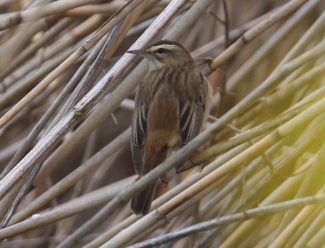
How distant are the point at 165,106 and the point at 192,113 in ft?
0.53

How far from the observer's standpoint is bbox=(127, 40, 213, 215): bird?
111 inches

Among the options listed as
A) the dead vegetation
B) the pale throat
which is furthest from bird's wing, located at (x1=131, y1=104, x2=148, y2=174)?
the pale throat

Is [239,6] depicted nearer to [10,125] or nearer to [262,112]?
[262,112]

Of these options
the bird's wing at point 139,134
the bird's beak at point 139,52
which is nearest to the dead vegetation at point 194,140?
the bird's beak at point 139,52

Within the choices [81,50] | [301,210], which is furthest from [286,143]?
[81,50]

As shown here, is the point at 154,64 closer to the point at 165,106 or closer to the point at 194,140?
the point at 165,106

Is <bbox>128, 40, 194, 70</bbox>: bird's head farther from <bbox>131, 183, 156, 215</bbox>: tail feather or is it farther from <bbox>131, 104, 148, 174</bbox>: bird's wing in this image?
<bbox>131, 183, 156, 215</bbox>: tail feather

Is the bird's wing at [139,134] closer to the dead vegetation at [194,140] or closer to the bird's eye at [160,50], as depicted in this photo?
the dead vegetation at [194,140]

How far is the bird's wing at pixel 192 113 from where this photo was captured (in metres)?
2.88

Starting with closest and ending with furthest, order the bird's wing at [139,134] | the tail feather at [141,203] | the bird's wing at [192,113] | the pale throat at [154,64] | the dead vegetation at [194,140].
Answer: the dead vegetation at [194,140] < the tail feather at [141,203] < the bird's wing at [139,134] < the bird's wing at [192,113] < the pale throat at [154,64]

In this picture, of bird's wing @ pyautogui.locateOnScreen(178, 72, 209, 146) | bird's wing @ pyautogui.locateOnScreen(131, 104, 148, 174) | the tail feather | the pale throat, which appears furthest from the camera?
the pale throat

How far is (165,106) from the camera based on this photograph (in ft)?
9.78

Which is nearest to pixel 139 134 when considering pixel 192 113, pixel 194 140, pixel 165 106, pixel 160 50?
pixel 165 106

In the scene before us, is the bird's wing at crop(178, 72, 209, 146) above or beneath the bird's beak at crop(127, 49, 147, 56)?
beneath
